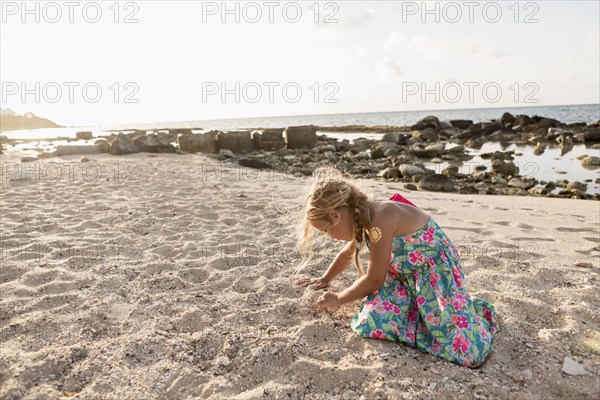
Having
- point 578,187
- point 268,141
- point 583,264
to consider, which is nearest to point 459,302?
point 583,264

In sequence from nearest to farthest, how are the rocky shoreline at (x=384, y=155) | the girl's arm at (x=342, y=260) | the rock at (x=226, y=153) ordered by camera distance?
the girl's arm at (x=342, y=260)
the rocky shoreline at (x=384, y=155)
the rock at (x=226, y=153)

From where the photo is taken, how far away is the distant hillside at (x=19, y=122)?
48.7 m

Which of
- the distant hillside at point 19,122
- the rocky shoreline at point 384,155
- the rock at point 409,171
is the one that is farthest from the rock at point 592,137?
the distant hillside at point 19,122

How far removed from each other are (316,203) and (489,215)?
3.82 m

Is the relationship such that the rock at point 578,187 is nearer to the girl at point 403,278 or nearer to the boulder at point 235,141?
the girl at point 403,278

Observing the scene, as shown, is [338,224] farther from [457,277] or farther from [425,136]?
[425,136]

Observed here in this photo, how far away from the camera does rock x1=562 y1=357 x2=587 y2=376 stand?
2.13 metres

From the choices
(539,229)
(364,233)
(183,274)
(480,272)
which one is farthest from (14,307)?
(539,229)

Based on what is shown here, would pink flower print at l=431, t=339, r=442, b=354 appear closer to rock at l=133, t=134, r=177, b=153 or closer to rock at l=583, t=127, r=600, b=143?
rock at l=133, t=134, r=177, b=153

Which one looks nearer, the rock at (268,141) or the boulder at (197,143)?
the boulder at (197,143)

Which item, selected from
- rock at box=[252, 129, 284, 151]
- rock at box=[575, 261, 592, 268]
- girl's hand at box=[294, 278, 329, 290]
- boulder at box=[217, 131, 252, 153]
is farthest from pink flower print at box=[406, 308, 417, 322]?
rock at box=[252, 129, 284, 151]

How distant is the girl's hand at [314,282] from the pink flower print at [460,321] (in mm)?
1013

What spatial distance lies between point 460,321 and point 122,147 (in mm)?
11134

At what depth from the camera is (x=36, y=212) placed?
495 centimetres
